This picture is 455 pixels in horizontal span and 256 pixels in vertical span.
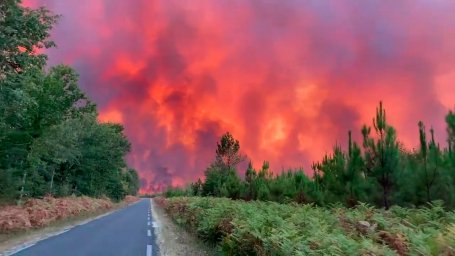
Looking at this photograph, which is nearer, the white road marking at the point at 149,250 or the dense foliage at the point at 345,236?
the dense foliage at the point at 345,236

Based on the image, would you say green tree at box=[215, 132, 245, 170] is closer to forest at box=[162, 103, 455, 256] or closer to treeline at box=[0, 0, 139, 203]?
treeline at box=[0, 0, 139, 203]

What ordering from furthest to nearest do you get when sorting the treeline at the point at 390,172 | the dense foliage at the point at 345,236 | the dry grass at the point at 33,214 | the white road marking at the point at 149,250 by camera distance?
the dry grass at the point at 33,214 < the treeline at the point at 390,172 < the white road marking at the point at 149,250 < the dense foliage at the point at 345,236

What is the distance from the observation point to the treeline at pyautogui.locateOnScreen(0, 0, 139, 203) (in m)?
17.5

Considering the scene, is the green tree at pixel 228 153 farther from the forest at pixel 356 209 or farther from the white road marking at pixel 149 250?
the white road marking at pixel 149 250

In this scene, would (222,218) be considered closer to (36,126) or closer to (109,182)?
(36,126)

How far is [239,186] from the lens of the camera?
3900 cm

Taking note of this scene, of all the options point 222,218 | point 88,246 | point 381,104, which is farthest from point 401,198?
point 88,246

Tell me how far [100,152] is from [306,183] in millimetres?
42287

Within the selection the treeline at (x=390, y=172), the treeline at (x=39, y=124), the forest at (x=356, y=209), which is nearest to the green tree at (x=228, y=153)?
the treeline at (x=39, y=124)

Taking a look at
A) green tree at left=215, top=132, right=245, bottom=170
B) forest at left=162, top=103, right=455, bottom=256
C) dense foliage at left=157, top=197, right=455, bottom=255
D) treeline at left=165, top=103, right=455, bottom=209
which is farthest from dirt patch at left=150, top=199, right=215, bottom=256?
green tree at left=215, top=132, right=245, bottom=170

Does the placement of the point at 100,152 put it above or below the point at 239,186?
above

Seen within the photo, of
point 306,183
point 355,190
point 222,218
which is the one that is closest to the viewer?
point 222,218

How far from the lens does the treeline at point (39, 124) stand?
57.4ft

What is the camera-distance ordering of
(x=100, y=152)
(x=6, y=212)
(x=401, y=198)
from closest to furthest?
1. (x=401, y=198)
2. (x=6, y=212)
3. (x=100, y=152)
